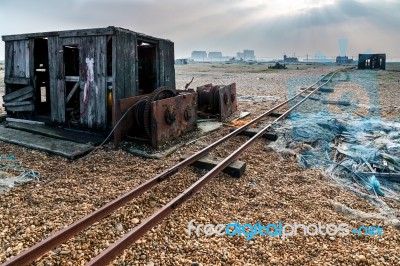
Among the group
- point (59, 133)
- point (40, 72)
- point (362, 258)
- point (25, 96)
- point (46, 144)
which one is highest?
point (40, 72)

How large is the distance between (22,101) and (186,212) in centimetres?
836

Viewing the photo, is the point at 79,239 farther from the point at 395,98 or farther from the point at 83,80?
the point at 395,98

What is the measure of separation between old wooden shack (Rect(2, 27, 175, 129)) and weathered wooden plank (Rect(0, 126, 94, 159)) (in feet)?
3.50

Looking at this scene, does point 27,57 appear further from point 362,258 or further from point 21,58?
point 362,258

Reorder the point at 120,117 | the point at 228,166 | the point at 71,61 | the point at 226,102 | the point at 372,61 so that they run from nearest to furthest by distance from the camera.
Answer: the point at 228,166 < the point at 120,117 < the point at 71,61 < the point at 226,102 < the point at 372,61

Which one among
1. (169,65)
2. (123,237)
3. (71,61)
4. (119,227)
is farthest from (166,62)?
(123,237)

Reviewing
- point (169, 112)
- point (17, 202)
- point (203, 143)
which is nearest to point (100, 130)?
point (169, 112)

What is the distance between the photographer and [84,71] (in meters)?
8.73

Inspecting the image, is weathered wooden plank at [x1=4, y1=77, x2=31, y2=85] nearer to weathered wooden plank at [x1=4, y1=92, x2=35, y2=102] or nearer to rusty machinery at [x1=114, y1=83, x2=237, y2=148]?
weathered wooden plank at [x1=4, y1=92, x2=35, y2=102]

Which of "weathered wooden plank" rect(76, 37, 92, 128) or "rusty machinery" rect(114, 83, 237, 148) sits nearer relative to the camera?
"rusty machinery" rect(114, 83, 237, 148)

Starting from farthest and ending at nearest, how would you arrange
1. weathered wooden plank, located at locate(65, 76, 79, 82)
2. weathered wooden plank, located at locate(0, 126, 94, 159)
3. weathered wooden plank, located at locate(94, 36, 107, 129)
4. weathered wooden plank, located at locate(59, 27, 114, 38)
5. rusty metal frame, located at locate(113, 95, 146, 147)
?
weathered wooden plank, located at locate(65, 76, 79, 82), weathered wooden plank, located at locate(94, 36, 107, 129), weathered wooden plank, located at locate(59, 27, 114, 38), rusty metal frame, located at locate(113, 95, 146, 147), weathered wooden plank, located at locate(0, 126, 94, 159)

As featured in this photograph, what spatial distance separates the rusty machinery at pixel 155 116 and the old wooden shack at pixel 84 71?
16.8 inches

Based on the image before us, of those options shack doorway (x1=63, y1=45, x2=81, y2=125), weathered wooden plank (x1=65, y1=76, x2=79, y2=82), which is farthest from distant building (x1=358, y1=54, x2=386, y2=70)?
weathered wooden plank (x1=65, y1=76, x2=79, y2=82)

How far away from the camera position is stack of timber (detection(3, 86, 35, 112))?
392 inches
